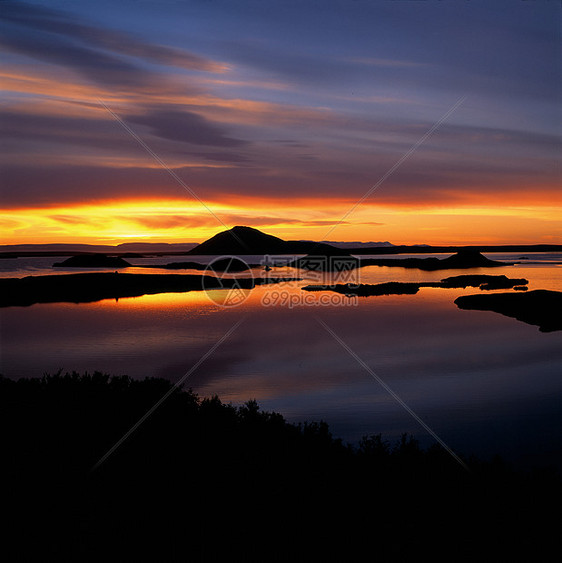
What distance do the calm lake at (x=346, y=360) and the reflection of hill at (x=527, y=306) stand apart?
1.54 metres

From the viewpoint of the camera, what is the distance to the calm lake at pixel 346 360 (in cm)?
1636

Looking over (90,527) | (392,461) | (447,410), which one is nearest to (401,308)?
(447,410)

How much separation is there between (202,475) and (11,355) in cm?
2323

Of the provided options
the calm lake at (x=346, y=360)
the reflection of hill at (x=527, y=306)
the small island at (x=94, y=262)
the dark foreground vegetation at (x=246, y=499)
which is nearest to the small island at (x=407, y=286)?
the calm lake at (x=346, y=360)

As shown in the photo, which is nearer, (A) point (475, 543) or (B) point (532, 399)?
(A) point (475, 543)

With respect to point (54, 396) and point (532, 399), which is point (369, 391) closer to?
point (532, 399)

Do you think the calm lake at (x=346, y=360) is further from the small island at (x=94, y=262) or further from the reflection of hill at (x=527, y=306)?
the small island at (x=94, y=262)

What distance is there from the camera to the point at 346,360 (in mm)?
26031

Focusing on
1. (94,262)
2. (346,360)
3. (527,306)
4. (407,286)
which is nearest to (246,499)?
(346,360)

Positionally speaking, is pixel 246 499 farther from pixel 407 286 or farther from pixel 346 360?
pixel 407 286

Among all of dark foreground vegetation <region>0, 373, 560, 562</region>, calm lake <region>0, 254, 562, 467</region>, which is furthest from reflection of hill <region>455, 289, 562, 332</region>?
dark foreground vegetation <region>0, 373, 560, 562</region>

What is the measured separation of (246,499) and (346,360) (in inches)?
713

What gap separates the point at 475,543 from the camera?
753 cm

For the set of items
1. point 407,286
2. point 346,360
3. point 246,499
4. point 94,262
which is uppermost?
point 94,262
